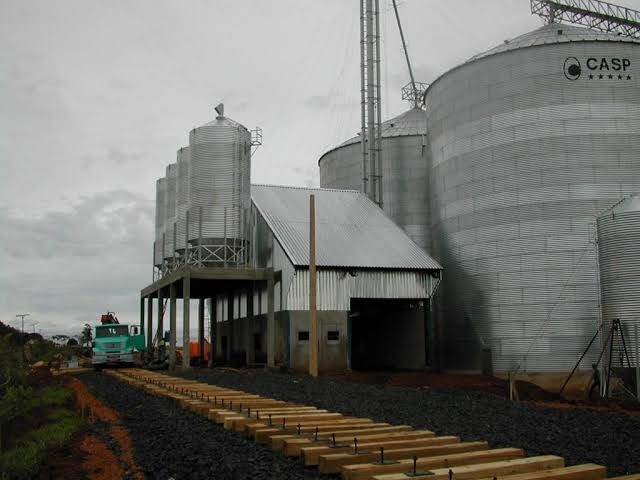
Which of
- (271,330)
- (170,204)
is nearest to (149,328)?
(170,204)

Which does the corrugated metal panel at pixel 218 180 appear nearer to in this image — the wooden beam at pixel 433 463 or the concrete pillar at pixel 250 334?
the concrete pillar at pixel 250 334

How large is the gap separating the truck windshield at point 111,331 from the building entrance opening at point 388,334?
14.1m

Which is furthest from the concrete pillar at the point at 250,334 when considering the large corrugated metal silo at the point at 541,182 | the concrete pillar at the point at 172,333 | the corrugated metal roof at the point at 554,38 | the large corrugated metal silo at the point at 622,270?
the large corrugated metal silo at the point at 622,270

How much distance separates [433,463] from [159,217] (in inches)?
1709

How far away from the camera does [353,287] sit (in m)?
33.4

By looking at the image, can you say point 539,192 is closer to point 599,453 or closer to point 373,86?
point 373,86

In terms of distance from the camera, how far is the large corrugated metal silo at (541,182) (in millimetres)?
29953

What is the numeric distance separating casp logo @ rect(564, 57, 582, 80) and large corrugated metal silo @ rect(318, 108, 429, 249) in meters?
14.2

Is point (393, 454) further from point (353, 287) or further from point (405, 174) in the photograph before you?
point (405, 174)

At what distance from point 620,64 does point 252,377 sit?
2105 cm

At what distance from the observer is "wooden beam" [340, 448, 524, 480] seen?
9.19 metres

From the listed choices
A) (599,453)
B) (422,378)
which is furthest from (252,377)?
(599,453)

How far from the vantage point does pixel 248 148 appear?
3816 centimetres

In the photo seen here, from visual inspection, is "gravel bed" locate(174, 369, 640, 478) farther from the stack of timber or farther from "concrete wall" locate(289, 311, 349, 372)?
"concrete wall" locate(289, 311, 349, 372)
